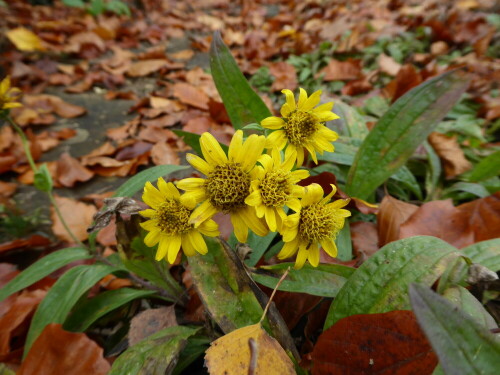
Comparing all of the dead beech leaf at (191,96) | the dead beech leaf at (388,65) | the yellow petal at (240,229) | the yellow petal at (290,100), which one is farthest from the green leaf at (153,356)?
the dead beech leaf at (388,65)

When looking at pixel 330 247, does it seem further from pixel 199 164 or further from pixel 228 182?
pixel 199 164

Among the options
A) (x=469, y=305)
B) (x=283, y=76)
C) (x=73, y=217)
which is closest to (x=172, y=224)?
(x=469, y=305)

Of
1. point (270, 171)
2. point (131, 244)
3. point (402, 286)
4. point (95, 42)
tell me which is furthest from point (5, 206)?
point (95, 42)

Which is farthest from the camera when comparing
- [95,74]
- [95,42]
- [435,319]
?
[95,42]

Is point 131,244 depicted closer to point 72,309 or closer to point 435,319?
point 72,309

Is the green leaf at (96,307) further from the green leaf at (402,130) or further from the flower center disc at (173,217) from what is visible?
Result: the green leaf at (402,130)
